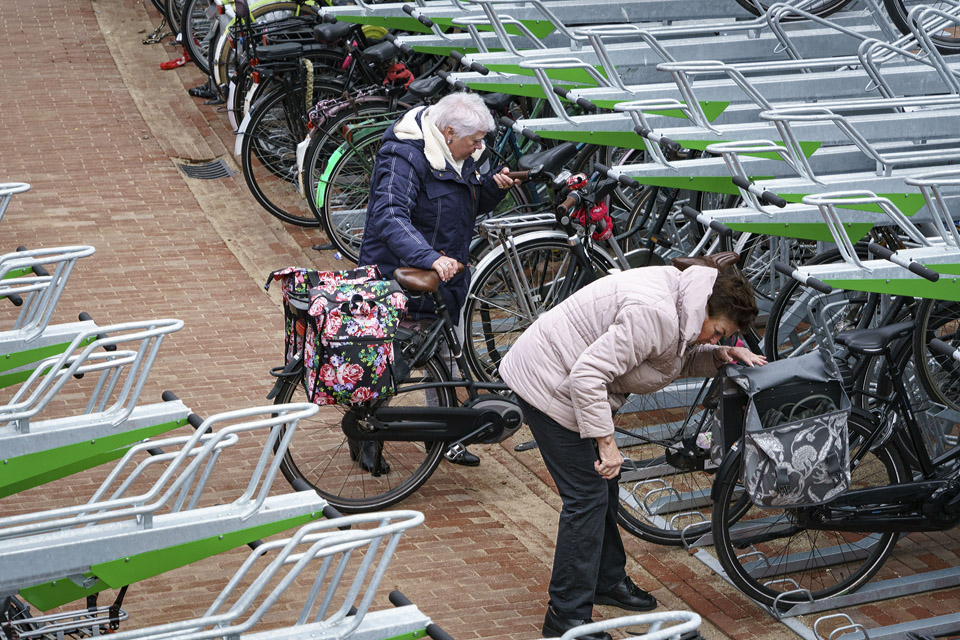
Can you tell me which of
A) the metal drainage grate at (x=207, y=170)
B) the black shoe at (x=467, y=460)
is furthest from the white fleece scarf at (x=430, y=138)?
the metal drainage grate at (x=207, y=170)

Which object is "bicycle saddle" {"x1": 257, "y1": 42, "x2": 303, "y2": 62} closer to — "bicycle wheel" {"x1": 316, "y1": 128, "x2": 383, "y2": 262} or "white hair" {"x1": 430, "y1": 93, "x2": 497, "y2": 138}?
"bicycle wheel" {"x1": 316, "y1": 128, "x2": 383, "y2": 262}

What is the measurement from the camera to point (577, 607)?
5031 millimetres

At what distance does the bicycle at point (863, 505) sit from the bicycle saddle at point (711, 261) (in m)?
0.67

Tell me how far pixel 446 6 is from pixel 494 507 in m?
4.12

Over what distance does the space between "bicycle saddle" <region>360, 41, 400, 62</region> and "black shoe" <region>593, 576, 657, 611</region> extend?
15.8 ft

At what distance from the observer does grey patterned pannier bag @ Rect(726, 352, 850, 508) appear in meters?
4.83

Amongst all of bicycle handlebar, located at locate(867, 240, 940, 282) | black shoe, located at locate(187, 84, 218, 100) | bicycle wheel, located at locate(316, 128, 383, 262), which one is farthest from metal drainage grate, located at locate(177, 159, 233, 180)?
bicycle handlebar, located at locate(867, 240, 940, 282)

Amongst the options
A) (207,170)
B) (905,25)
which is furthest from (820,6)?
(207,170)

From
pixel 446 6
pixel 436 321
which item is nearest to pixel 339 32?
pixel 446 6

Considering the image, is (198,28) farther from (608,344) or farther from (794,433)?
(794,433)

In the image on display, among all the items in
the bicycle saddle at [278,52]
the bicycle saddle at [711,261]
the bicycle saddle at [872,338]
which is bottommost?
the bicycle saddle at [278,52]

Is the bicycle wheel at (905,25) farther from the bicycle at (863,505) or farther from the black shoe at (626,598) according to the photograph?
the black shoe at (626,598)

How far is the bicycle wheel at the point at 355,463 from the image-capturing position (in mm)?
6125

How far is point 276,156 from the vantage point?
10188mm
